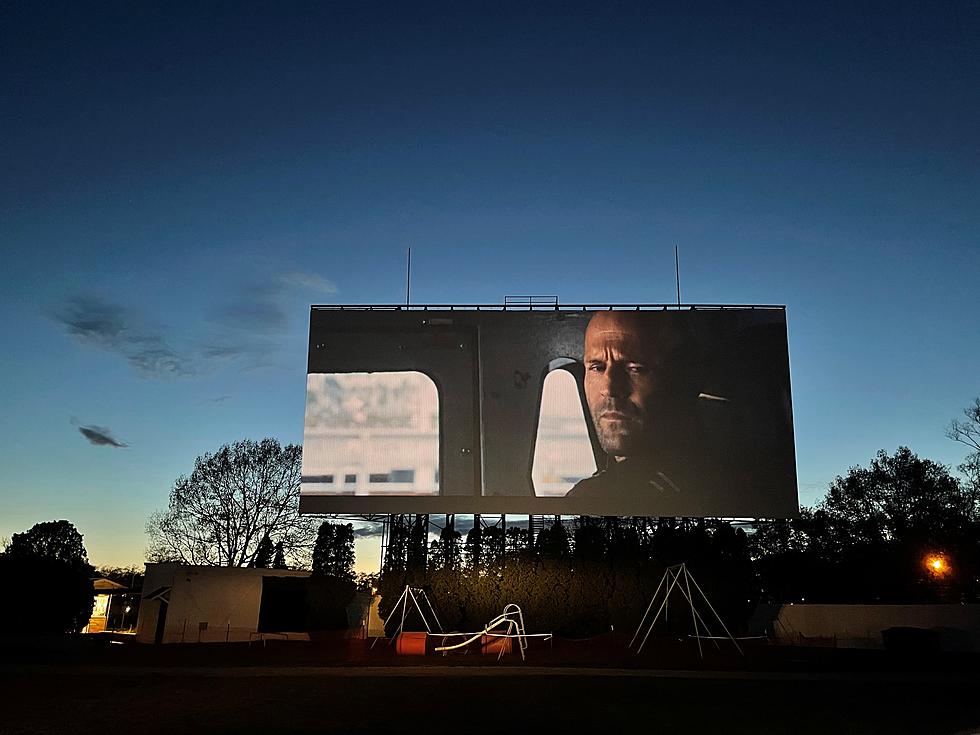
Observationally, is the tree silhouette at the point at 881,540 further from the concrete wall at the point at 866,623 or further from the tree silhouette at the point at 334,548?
the tree silhouette at the point at 334,548

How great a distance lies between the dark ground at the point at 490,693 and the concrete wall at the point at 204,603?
17.0ft

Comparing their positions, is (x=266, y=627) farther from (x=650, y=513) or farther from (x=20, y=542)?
(x=20, y=542)

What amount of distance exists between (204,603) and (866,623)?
17368mm

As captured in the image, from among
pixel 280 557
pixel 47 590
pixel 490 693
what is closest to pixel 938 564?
pixel 490 693

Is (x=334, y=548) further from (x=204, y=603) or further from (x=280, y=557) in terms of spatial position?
(x=204, y=603)

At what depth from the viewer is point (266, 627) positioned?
24156 millimetres

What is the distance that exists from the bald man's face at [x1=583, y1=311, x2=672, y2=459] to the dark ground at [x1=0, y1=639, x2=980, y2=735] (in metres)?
5.28

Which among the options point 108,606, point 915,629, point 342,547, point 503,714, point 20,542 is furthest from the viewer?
point 20,542

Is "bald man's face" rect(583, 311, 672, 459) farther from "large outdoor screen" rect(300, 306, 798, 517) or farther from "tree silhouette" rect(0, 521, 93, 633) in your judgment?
"tree silhouette" rect(0, 521, 93, 633)

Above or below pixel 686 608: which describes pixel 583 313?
above

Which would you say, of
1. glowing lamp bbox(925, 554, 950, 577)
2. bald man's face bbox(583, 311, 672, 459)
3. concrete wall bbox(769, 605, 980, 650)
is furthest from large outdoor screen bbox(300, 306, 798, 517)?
glowing lamp bbox(925, 554, 950, 577)

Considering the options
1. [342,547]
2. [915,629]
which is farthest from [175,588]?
[915,629]

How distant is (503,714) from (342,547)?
64.7 ft

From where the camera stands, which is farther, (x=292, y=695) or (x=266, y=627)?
(x=266, y=627)
